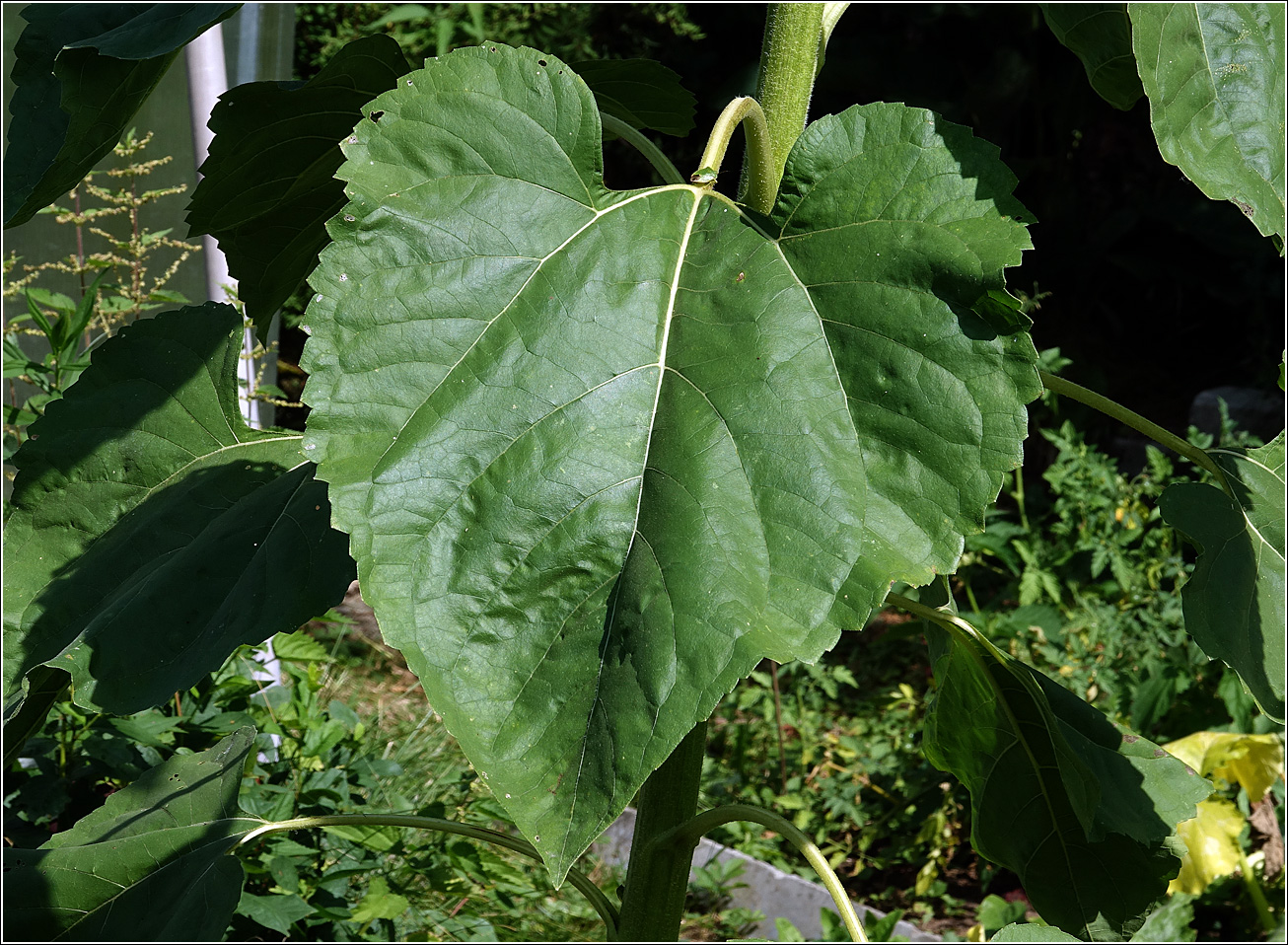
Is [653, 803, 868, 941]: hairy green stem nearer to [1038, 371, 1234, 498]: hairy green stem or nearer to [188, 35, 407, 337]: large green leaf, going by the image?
[1038, 371, 1234, 498]: hairy green stem

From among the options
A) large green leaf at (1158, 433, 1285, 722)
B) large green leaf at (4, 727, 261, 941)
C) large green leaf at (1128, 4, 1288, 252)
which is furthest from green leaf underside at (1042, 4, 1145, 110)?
large green leaf at (4, 727, 261, 941)

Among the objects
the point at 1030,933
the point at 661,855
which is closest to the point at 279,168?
the point at 661,855

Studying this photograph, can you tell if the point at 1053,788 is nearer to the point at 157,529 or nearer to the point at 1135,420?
the point at 1135,420

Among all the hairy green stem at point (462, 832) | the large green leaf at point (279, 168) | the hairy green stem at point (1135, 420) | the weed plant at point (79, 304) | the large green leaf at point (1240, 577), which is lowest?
the hairy green stem at point (462, 832)

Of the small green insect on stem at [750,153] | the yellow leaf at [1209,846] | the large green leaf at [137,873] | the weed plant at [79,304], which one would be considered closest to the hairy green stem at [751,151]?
the small green insect on stem at [750,153]

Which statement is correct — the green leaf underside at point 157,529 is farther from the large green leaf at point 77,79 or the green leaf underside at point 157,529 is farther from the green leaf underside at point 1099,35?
the green leaf underside at point 1099,35
